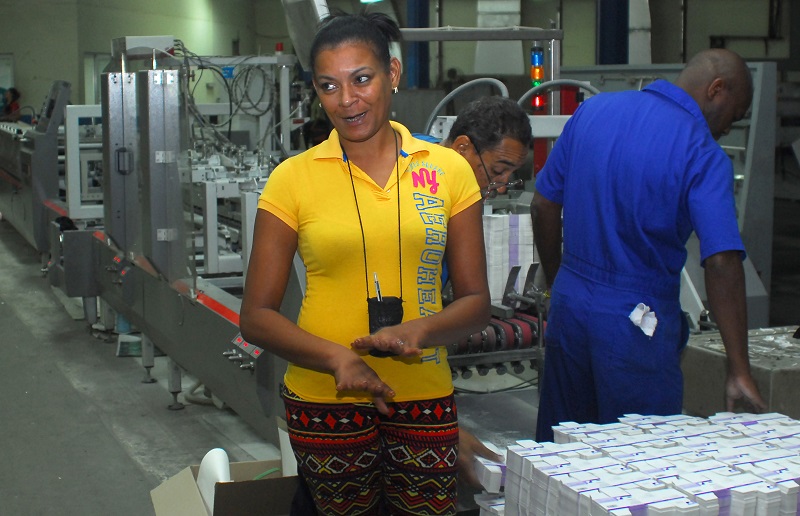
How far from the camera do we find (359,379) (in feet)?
5.12

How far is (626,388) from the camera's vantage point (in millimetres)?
2154

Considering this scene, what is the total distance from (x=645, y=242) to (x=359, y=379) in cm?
85

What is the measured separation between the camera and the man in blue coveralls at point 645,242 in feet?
6.73

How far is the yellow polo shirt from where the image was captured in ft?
5.45

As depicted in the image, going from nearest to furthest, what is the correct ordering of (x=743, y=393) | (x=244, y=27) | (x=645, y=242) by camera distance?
1. (x=743, y=393)
2. (x=645, y=242)
3. (x=244, y=27)

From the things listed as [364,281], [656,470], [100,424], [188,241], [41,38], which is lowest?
[100,424]

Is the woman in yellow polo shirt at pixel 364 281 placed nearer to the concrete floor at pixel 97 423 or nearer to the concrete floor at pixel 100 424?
the concrete floor at pixel 100 424

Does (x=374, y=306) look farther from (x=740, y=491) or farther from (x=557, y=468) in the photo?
(x=740, y=491)

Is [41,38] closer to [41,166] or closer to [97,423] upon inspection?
[41,166]

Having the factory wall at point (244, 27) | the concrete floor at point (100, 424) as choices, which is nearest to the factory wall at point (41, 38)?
the factory wall at point (244, 27)

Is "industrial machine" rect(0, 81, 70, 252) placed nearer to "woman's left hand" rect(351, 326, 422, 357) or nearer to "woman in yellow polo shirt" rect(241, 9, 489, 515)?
"woman in yellow polo shirt" rect(241, 9, 489, 515)

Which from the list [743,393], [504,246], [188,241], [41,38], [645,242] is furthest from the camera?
[41,38]

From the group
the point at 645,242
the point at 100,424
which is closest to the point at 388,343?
the point at 645,242

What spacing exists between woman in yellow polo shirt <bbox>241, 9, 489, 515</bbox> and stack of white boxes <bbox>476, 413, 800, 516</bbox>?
0.50 feet
